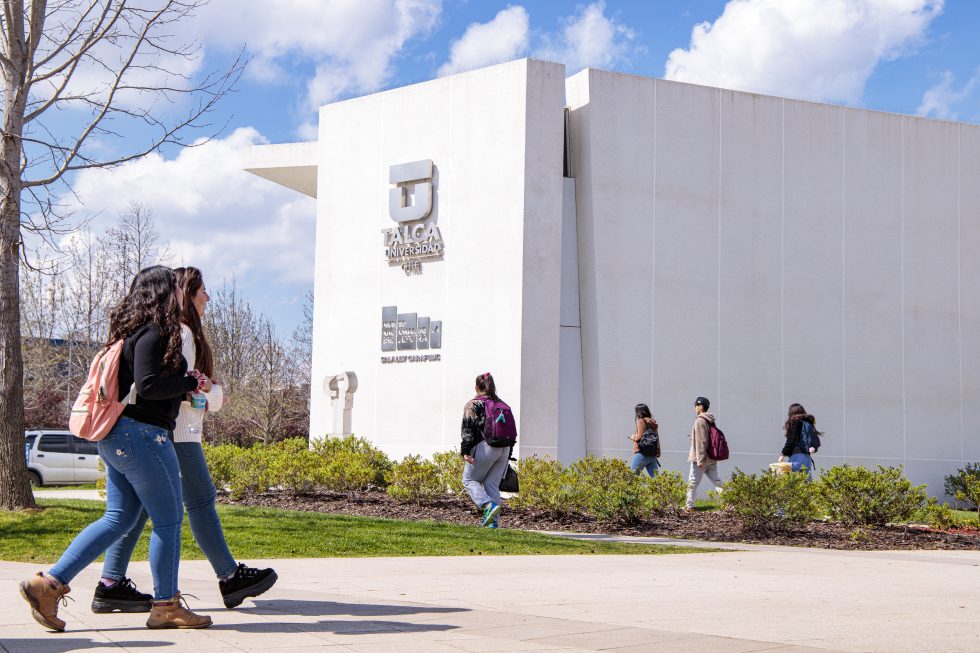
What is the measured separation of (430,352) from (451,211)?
266cm

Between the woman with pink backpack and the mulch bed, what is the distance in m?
8.39

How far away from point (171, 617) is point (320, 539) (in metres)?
5.70

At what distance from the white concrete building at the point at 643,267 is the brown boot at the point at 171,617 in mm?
13831

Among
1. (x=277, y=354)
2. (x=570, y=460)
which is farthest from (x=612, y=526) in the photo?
(x=277, y=354)

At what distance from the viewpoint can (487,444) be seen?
13.7 metres

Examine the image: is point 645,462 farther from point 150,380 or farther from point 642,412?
point 150,380

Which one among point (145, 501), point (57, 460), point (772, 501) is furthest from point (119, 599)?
point (57, 460)

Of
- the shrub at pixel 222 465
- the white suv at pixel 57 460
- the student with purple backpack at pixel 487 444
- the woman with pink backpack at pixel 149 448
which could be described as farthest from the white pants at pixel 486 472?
the white suv at pixel 57 460

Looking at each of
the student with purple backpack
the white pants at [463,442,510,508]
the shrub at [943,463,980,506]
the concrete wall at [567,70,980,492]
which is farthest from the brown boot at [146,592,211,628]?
the shrub at [943,463,980,506]

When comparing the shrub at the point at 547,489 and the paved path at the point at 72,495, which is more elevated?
the shrub at the point at 547,489

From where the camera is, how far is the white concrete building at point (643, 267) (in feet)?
66.2

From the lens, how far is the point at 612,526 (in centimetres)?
1445

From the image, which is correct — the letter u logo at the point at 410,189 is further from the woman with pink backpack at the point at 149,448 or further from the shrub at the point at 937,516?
the woman with pink backpack at the point at 149,448

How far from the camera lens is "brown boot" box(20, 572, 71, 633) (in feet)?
18.5
